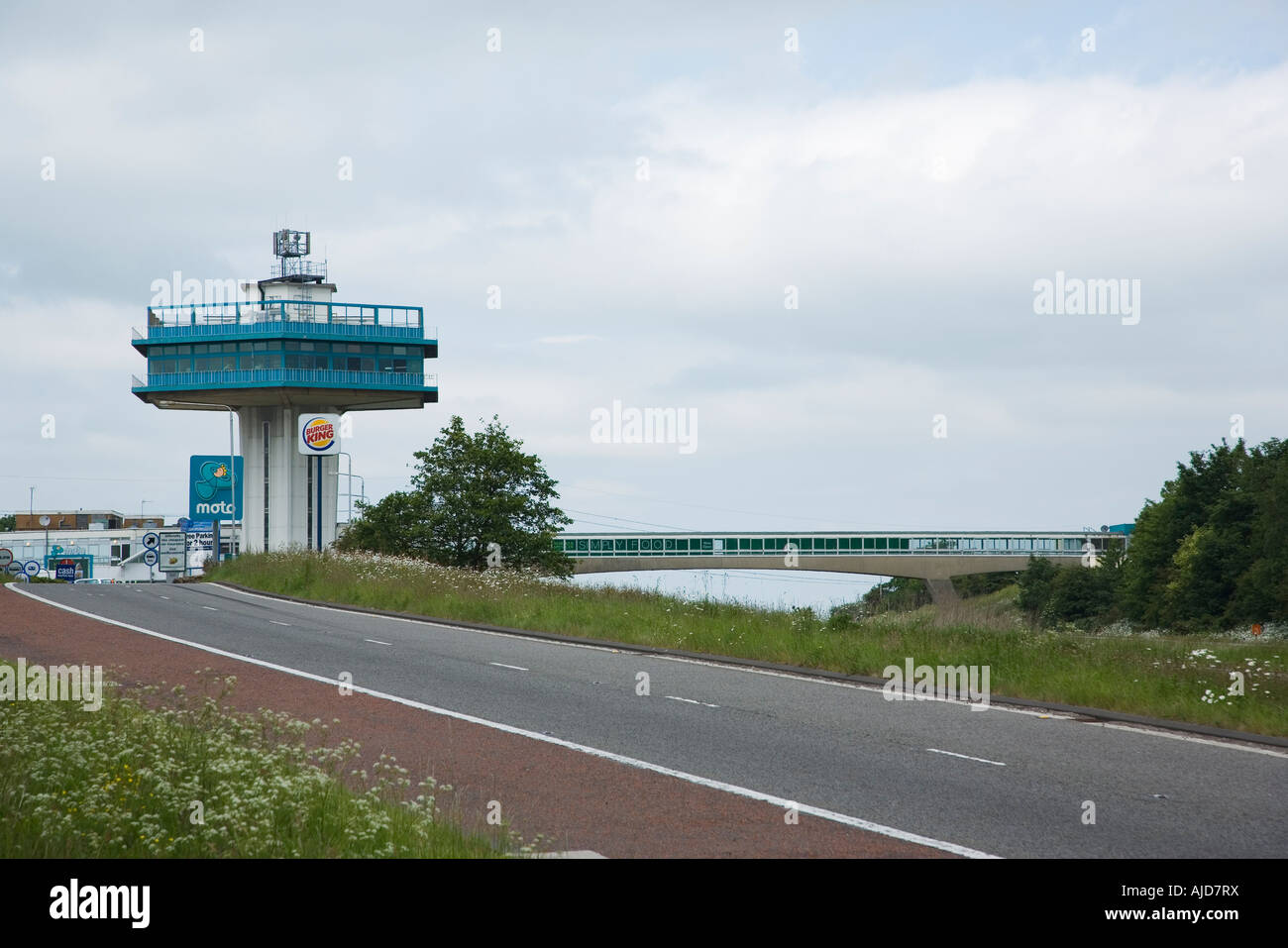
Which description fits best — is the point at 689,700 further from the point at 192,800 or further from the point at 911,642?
the point at 192,800

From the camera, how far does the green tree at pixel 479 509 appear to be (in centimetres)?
5203

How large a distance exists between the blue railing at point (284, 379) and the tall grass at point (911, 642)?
54502mm

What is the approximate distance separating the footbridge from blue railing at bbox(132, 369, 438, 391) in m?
30.6

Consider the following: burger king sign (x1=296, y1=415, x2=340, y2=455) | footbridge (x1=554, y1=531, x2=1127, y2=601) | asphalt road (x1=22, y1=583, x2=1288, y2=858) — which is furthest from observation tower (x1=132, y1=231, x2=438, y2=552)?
asphalt road (x1=22, y1=583, x2=1288, y2=858)

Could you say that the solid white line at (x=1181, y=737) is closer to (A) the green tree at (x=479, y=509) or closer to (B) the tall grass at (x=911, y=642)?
(B) the tall grass at (x=911, y=642)

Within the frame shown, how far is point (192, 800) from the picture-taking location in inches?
301

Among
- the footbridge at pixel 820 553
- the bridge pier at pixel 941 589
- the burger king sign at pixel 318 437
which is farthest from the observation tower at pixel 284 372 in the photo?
the bridge pier at pixel 941 589

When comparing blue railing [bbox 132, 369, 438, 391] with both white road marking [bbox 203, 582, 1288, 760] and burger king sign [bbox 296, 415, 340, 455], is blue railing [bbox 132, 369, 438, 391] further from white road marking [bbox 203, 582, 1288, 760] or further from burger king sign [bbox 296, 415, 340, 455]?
white road marking [bbox 203, 582, 1288, 760]

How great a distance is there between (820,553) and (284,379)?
5573cm

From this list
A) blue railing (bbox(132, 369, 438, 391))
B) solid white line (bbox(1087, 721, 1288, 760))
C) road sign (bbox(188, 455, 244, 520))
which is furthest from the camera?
blue railing (bbox(132, 369, 438, 391))

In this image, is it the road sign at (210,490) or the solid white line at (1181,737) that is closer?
the solid white line at (1181,737)

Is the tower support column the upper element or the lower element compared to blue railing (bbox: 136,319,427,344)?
lower

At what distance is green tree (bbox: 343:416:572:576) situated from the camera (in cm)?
5203
